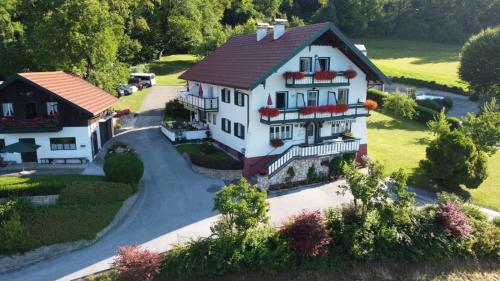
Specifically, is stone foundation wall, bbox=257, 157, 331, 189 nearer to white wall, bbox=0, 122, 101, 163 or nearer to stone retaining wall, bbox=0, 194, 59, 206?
stone retaining wall, bbox=0, 194, 59, 206

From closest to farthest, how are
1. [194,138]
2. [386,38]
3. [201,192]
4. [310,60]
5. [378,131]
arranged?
[201,192] < [310,60] < [194,138] < [378,131] < [386,38]

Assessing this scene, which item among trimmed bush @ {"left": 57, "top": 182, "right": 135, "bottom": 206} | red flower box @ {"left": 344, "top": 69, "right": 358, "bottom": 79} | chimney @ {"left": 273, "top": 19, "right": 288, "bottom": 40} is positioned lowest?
trimmed bush @ {"left": 57, "top": 182, "right": 135, "bottom": 206}

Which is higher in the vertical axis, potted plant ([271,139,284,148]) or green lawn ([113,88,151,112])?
green lawn ([113,88,151,112])

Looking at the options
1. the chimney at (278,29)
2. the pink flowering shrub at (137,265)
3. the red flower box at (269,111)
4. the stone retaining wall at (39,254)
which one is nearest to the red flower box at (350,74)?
the chimney at (278,29)

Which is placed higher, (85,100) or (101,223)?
(85,100)

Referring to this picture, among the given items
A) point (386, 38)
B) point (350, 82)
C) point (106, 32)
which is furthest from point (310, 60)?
point (386, 38)

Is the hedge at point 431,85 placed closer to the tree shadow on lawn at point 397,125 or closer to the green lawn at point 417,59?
the green lawn at point 417,59

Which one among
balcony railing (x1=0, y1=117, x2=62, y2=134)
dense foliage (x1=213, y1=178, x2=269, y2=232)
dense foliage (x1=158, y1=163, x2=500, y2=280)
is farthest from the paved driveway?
balcony railing (x1=0, y1=117, x2=62, y2=134)

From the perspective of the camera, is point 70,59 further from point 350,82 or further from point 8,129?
Answer: point 350,82
